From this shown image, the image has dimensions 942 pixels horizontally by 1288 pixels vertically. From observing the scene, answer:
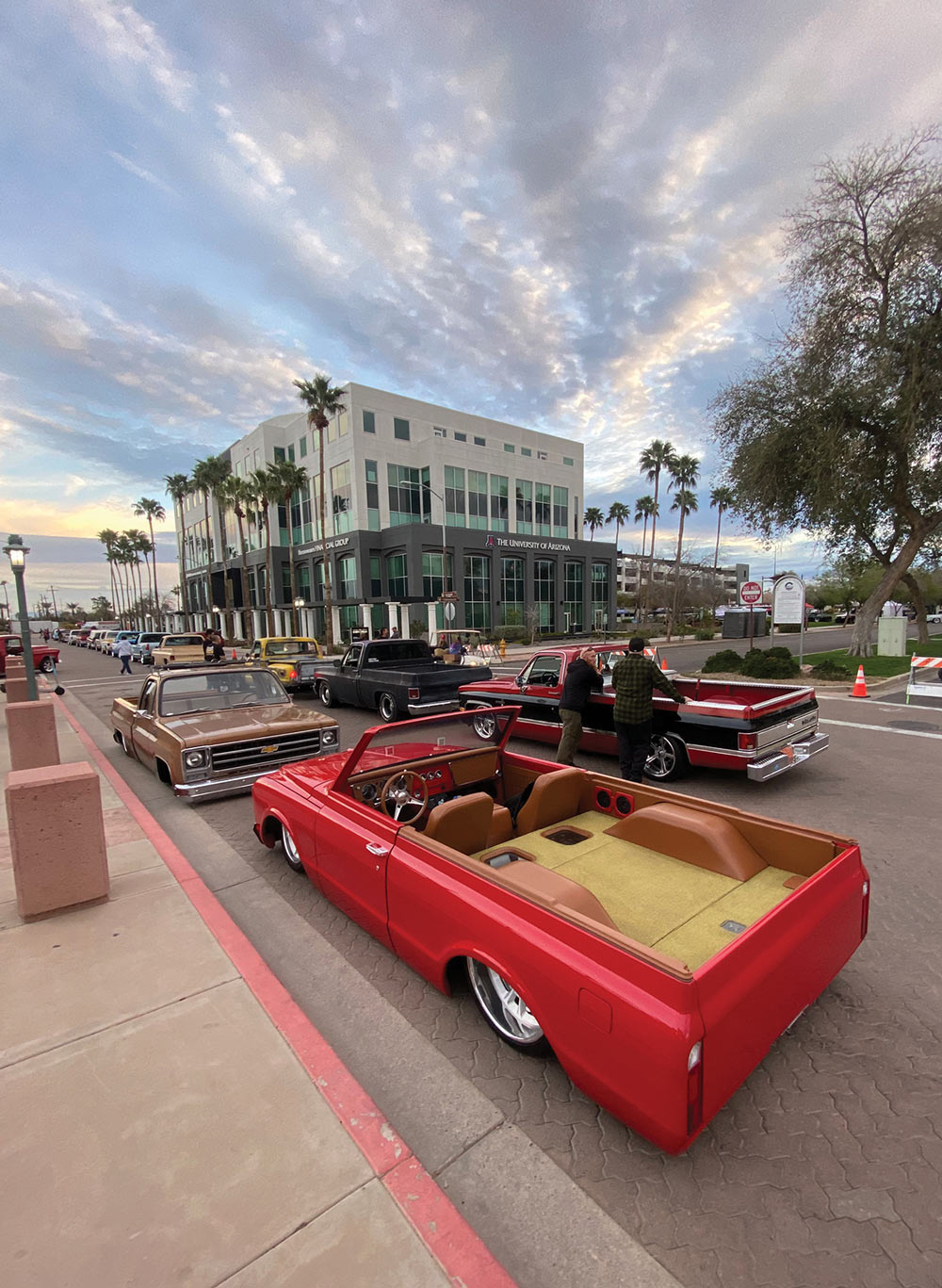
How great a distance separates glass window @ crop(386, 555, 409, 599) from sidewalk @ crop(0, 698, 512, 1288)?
1478 inches

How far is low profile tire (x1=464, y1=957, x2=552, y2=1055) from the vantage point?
2547 millimetres

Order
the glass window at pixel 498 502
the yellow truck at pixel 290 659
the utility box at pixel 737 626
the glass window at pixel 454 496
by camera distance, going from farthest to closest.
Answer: the glass window at pixel 498 502 → the glass window at pixel 454 496 → the utility box at pixel 737 626 → the yellow truck at pixel 290 659

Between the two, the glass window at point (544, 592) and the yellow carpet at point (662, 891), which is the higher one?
the glass window at point (544, 592)

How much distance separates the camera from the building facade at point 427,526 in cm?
4088

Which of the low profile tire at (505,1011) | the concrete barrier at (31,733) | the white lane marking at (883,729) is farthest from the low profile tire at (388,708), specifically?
the white lane marking at (883,729)

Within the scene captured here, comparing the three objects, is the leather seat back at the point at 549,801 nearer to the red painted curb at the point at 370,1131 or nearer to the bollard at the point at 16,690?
the red painted curb at the point at 370,1131

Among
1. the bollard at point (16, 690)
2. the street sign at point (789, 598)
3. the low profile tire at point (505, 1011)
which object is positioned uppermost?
the street sign at point (789, 598)

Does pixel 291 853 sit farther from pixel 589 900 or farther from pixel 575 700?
pixel 575 700

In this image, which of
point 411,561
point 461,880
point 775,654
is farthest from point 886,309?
point 411,561

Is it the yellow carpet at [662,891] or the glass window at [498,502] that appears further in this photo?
the glass window at [498,502]

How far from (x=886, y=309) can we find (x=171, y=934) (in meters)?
22.8

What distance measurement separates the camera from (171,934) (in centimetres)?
363

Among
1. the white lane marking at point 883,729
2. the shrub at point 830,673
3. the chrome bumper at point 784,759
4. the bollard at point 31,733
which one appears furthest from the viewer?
the shrub at point 830,673

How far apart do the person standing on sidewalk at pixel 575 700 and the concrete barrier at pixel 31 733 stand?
668cm
